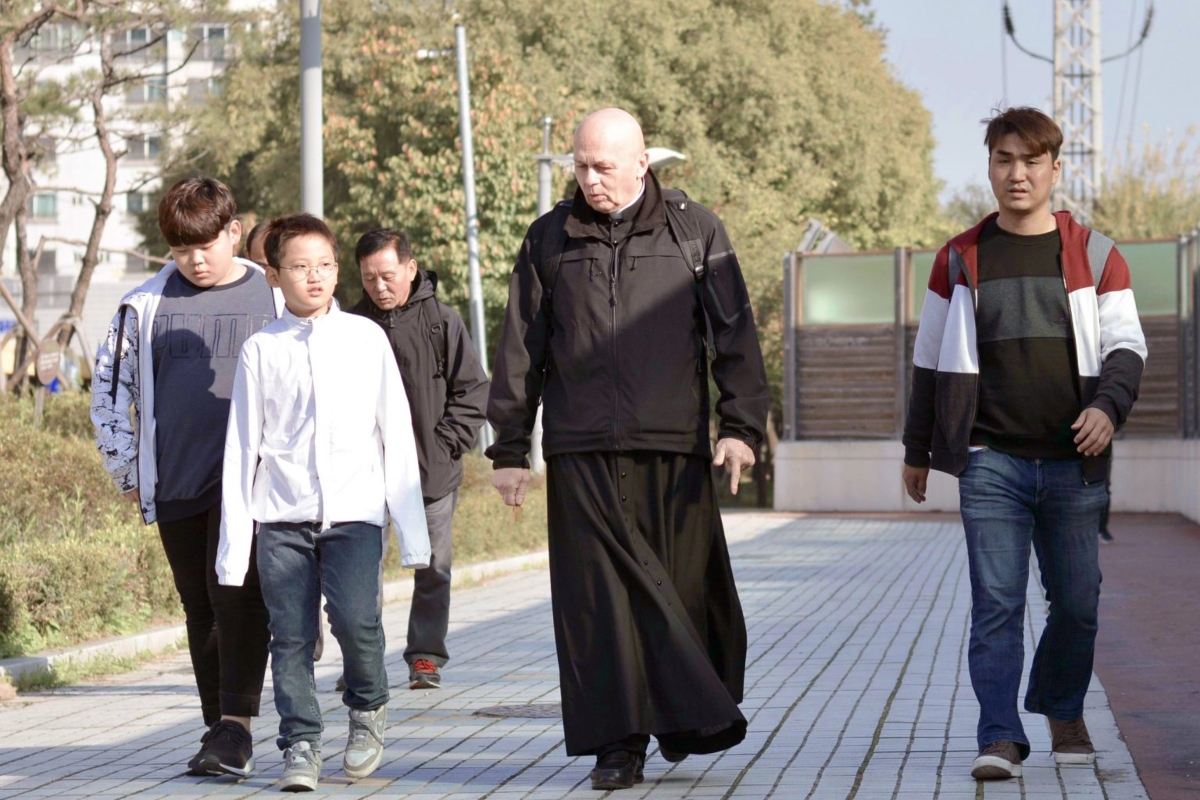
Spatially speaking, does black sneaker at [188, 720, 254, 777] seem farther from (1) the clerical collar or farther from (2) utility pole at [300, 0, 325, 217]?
(2) utility pole at [300, 0, 325, 217]

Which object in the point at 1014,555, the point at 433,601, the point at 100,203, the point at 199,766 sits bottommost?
the point at 199,766

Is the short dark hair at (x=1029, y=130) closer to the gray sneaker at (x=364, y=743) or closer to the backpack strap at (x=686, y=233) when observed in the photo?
the backpack strap at (x=686, y=233)

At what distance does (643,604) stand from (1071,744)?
152 cm

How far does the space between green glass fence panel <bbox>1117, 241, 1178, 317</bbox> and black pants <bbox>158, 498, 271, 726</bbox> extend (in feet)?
83.1

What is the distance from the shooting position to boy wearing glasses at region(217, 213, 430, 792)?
6117 millimetres

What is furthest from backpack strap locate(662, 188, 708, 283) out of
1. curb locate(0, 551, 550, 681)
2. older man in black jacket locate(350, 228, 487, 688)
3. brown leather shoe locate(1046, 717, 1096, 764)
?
curb locate(0, 551, 550, 681)

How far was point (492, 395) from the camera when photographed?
20.2 ft

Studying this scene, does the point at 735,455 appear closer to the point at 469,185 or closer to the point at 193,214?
the point at 193,214

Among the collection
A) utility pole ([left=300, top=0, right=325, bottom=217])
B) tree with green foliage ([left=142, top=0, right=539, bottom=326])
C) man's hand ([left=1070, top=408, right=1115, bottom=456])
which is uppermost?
tree with green foliage ([left=142, top=0, right=539, bottom=326])

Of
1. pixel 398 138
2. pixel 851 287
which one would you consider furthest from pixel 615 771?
pixel 398 138

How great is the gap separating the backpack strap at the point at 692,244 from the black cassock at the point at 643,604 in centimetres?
41

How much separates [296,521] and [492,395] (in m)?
0.74

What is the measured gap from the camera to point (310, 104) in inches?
525

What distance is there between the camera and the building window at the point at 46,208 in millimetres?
94312
